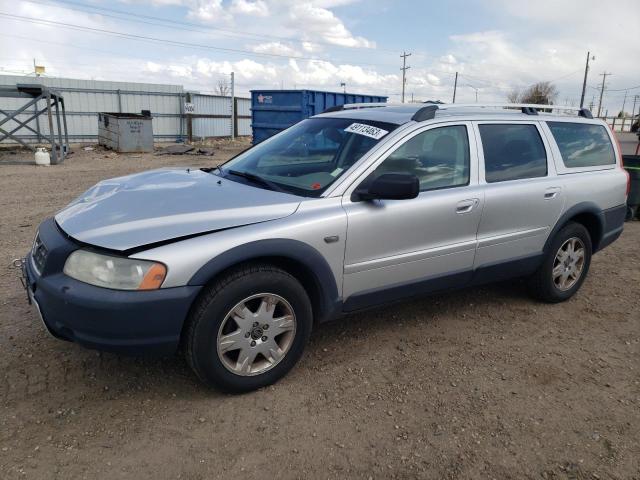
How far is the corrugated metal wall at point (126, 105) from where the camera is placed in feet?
69.5

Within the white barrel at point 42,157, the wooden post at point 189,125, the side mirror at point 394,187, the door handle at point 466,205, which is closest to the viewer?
the side mirror at point 394,187

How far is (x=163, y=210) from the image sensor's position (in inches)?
111

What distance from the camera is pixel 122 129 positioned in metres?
17.2

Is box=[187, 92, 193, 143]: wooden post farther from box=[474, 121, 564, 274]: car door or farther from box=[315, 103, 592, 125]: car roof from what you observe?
box=[474, 121, 564, 274]: car door

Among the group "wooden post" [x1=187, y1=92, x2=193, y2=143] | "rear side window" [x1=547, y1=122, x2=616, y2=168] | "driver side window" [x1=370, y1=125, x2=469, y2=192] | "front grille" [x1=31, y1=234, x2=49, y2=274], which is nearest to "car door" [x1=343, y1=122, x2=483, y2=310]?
"driver side window" [x1=370, y1=125, x2=469, y2=192]

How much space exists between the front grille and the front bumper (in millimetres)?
94

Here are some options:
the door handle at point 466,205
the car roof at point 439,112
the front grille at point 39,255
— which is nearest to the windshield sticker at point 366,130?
the car roof at point 439,112

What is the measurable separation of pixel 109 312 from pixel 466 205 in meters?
2.43

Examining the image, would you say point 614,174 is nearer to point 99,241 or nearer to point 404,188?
point 404,188

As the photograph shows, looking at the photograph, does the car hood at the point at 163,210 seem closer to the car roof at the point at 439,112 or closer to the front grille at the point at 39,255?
the front grille at the point at 39,255

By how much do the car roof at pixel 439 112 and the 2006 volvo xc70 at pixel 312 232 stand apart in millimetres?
25

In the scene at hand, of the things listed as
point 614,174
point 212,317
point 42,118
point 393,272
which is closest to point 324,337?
point 393,272

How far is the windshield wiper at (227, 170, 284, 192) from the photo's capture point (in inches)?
129

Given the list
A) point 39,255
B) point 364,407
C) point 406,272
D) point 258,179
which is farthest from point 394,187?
point 39,255
